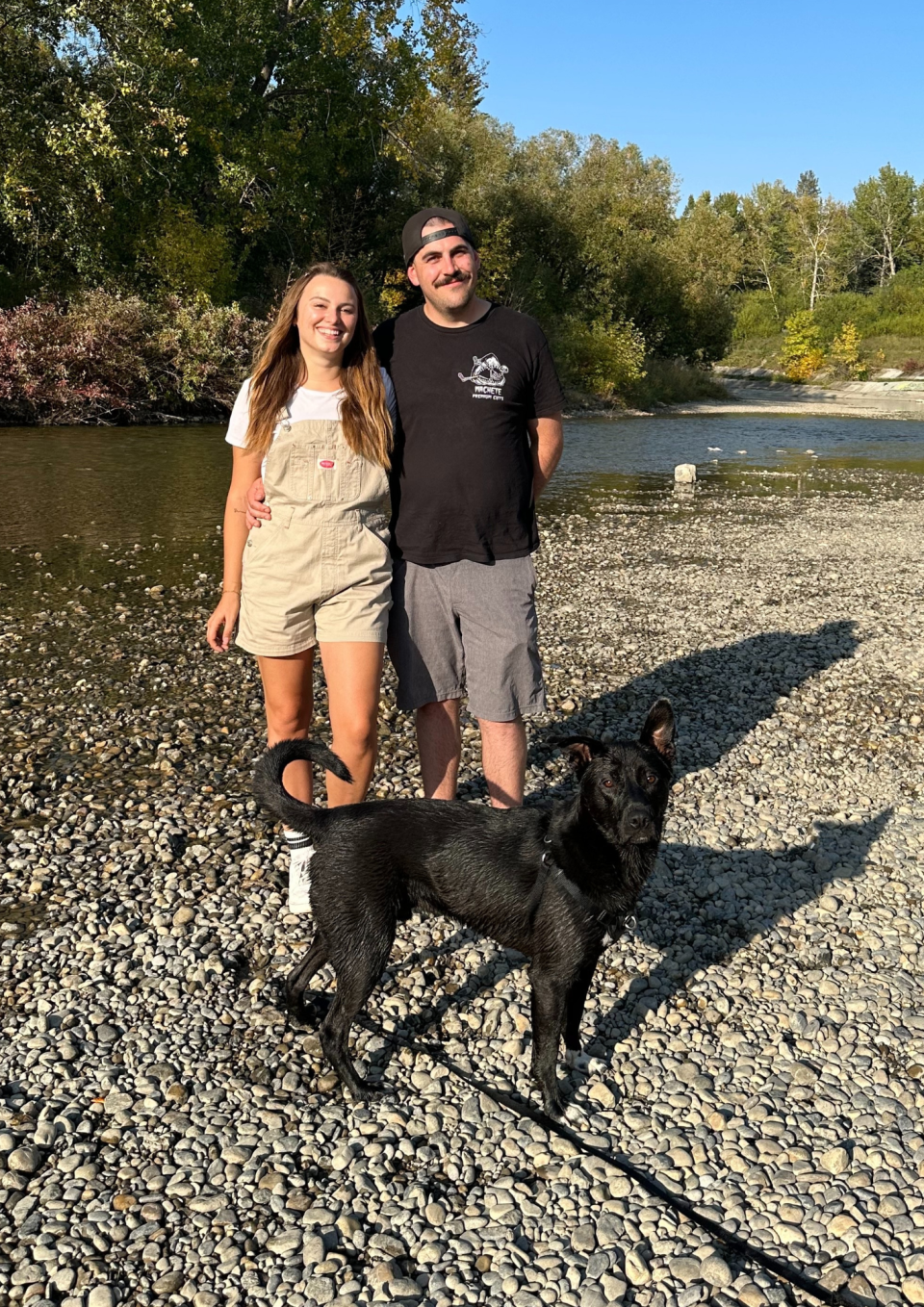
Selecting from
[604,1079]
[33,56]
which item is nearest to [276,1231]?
[604,1079]

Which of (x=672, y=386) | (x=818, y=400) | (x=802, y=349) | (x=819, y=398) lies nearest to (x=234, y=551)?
(x=672, y=386)

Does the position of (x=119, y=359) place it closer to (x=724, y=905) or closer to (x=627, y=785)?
(x=724, y=905)

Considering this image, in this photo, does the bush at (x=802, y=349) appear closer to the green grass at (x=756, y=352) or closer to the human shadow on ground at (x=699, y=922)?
the green grass at (x=756, y=352)

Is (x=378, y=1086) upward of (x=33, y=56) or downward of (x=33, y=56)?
downward

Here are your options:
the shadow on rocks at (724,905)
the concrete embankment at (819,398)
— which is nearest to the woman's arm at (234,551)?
the shadow on rocks at (724,905)

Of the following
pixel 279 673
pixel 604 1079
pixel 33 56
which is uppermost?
pixel 33 56

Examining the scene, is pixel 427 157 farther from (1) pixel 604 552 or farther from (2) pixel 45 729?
(2) pixel 45 729

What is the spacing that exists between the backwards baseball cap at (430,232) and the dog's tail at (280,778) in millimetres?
2146

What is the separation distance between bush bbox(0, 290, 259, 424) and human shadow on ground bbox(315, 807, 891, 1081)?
81.8ft

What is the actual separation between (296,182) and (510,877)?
34.3 meters

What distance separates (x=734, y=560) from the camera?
1362cm

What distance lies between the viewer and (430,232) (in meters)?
4.19

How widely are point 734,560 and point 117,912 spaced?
10731 millimetres

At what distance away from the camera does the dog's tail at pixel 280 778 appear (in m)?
3.69
